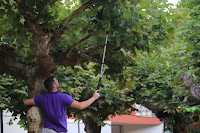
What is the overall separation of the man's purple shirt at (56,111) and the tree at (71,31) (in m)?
0.72

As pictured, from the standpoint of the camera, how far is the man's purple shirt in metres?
6.17

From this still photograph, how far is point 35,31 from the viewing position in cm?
702

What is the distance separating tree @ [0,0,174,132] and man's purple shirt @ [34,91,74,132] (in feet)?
2.36

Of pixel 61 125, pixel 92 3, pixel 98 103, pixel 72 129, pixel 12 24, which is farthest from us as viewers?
pixel 72 129

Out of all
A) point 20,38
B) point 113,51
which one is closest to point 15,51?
point 20,38

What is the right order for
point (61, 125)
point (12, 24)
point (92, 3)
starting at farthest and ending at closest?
point (12, 24) < point (92, 3) < point (61, 125)

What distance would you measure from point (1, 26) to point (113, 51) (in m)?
2.23

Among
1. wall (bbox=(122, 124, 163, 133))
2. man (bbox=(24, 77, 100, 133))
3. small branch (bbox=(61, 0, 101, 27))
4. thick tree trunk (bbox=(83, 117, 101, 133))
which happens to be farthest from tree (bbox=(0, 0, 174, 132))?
wall (bbox=(122, 124, 163, 133))

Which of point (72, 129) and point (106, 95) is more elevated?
point (106, 95)

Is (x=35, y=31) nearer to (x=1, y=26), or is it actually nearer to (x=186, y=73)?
(x=1, y=26)

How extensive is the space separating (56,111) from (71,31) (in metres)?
1.98

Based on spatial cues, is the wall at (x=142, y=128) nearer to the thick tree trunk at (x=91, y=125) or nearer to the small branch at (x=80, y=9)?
the thick tree trunk at (x=91, y=125)

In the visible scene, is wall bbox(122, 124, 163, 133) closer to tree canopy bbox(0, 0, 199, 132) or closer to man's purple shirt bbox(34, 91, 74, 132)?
tree canopy bbox(0, 0, 199, 132)

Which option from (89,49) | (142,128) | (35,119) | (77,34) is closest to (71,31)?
(89,49)
